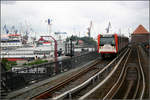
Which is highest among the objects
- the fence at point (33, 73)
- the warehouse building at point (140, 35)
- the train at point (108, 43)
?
the warehouse building at point (140, 35)

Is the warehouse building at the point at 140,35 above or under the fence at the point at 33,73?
above

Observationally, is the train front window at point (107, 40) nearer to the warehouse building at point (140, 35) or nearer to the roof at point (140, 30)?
the warehouse building at point (140, 35)

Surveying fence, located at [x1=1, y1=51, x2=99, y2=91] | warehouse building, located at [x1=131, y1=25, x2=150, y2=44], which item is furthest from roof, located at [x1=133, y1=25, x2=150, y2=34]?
fence, located at [x1=1, y1=51, x2=99, y2=91]

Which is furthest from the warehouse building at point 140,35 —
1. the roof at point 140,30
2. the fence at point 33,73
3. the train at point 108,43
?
the fence at point 33,73

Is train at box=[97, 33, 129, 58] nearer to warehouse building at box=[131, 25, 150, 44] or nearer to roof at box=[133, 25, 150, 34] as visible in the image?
warehouse building at box=[131, 25, 150, 44]

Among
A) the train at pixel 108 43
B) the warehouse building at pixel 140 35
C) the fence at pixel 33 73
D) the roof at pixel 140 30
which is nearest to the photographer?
the fence at pixel 33 73

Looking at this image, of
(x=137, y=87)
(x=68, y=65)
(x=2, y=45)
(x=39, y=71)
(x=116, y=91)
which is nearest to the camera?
(x=116, y=91)

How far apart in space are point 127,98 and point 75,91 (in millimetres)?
2679

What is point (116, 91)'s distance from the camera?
10617 millimetres

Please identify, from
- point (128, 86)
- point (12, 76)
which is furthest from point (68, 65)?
point (12, 76)

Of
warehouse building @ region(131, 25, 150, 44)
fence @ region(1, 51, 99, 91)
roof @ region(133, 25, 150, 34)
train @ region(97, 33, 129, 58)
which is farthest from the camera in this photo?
roof @ region(133, 25, 150, 34)

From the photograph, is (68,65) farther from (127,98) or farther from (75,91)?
(127,98)

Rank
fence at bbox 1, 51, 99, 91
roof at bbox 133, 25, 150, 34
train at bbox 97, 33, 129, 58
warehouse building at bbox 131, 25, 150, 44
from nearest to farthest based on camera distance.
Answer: fence at bbox 1, 51, 99, 91 → train at bbox 97, 33, 129, 58 → warehouse building at bbox 131, 25, 150, 44 → roof at bbox 133, 25, 150, 34

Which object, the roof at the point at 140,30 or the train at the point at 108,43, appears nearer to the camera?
the train at the point at 108,43
